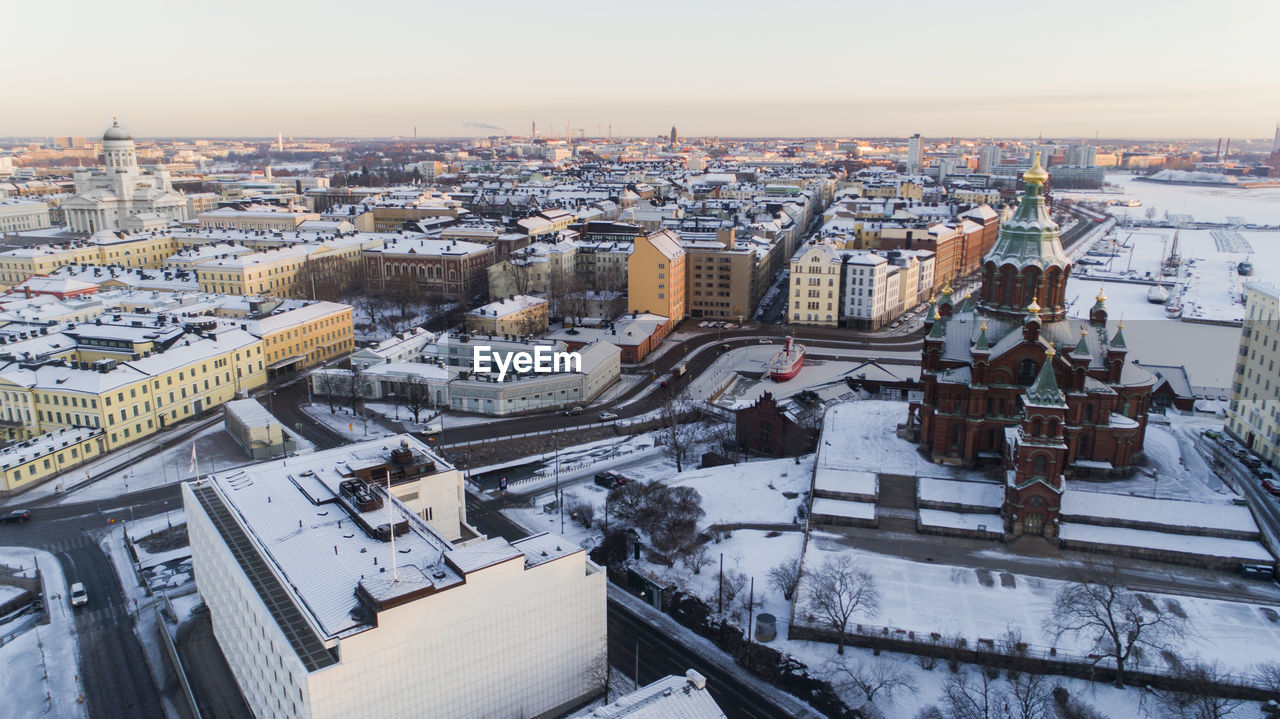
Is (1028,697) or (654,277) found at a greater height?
(654,277)

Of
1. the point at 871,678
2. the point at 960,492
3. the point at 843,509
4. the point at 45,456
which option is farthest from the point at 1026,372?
the point at 45,456

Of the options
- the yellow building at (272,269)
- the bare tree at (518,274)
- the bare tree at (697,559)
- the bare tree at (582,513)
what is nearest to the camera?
the bare tree at (697,559)

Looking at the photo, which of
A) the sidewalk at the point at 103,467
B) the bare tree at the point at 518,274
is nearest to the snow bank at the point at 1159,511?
the sidewalk at the point at 103,467

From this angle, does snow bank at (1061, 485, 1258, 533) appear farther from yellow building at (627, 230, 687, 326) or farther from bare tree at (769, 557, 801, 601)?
yellow building at (627, 230, 687, 326)

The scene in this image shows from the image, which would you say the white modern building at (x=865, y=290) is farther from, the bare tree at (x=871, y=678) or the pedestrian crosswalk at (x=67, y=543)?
the pedestrian crosswalk at (x=67, y=543)

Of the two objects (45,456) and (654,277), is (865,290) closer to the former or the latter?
(654,277)

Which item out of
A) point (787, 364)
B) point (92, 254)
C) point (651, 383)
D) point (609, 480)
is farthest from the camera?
point (92, 254)
